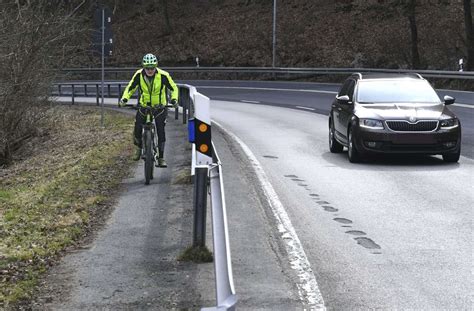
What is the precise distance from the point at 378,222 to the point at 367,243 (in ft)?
3.61

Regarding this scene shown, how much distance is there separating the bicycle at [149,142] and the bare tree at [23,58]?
6.26 metres

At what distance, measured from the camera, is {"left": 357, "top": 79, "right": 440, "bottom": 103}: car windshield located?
48.3 ft

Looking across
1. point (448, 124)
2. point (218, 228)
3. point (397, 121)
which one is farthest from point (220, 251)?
point (448, 124)

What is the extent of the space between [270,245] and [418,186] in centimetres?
443

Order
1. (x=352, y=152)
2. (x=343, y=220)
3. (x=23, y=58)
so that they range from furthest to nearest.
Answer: (x=23, y=58) < (x=352, y=152) < (x=343, y=220)

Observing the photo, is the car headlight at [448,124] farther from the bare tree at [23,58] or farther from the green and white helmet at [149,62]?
the bare tree at [23,58]

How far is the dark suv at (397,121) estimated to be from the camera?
13.7 m

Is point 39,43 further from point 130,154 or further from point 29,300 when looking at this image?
point 29,300

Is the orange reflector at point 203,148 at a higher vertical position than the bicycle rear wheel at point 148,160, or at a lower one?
higher

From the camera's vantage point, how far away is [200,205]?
720 cm

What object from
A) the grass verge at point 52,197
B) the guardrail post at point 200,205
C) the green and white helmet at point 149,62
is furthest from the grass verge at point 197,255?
the green and white helmet at point 149,62

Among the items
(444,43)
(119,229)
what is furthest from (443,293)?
(444,43)

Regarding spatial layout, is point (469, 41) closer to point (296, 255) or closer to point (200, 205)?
point (296, 255)

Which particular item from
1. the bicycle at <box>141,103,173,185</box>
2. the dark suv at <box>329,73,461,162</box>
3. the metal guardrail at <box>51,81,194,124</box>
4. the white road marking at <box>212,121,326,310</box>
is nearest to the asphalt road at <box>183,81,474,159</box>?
the dark suv at <box>329,73,461,162</box>
